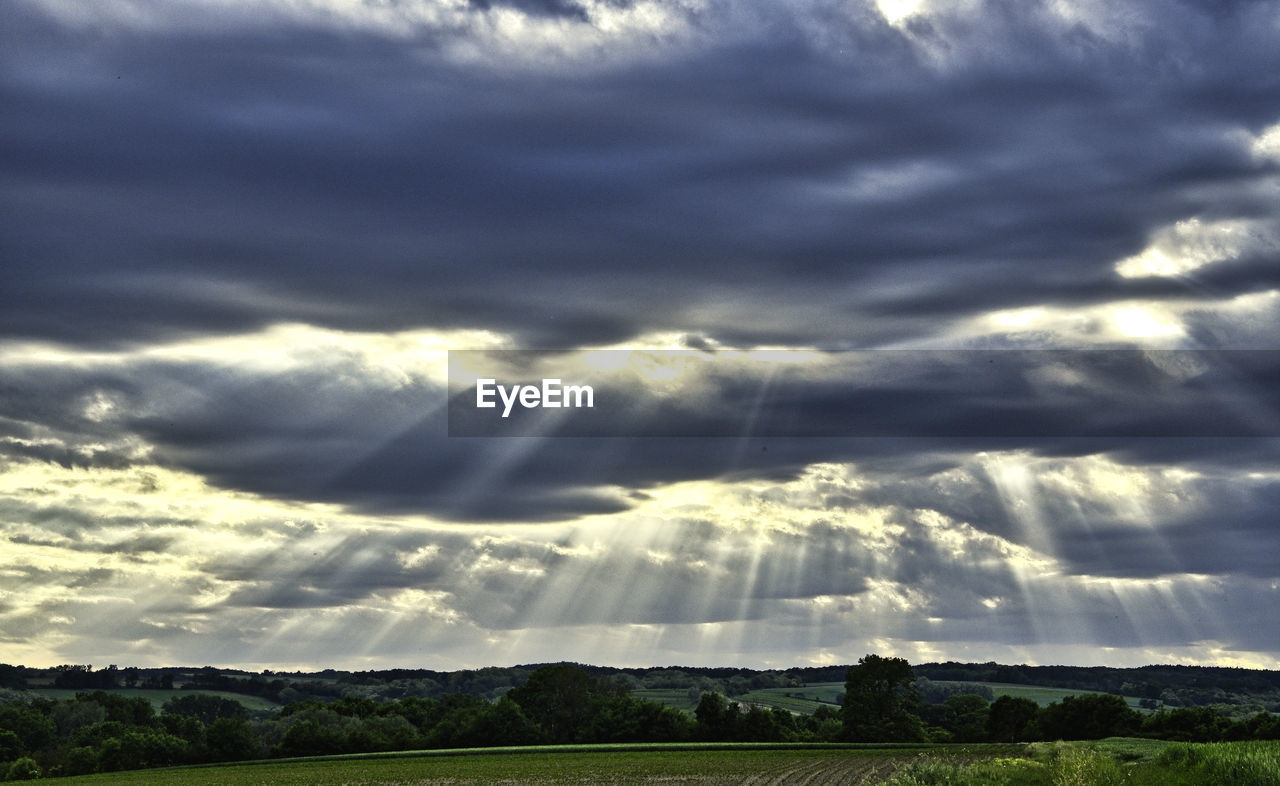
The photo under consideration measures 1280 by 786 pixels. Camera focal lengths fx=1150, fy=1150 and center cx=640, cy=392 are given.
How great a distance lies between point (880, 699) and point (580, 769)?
250ft

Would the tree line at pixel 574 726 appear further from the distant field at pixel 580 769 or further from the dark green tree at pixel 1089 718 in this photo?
the distant field at pixel 580 769

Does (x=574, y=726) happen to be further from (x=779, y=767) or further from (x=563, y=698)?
(x=779, y=767)

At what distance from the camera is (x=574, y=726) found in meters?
184

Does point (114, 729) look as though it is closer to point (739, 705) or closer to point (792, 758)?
point (739, 705)

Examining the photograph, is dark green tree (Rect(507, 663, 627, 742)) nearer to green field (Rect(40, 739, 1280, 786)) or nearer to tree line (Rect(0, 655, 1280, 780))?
tree line (Rect(0, 655, 1280, 780))

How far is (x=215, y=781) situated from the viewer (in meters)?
120

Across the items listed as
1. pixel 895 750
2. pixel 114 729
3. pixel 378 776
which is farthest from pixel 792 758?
pixel 114 729

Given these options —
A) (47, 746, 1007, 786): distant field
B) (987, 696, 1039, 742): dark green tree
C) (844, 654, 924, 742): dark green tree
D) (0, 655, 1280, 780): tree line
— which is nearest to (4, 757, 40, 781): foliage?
(0, 655, 1280, 780): tree line

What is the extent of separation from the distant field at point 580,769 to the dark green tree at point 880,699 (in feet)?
74.6

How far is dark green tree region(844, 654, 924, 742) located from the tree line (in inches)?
6.2

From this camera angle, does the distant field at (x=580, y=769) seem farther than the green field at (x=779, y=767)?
Yes

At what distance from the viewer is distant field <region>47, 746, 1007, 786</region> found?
104125 mm

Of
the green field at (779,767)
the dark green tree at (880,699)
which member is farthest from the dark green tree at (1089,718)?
the green field at (779,767)

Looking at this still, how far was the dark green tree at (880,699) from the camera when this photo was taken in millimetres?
177375
